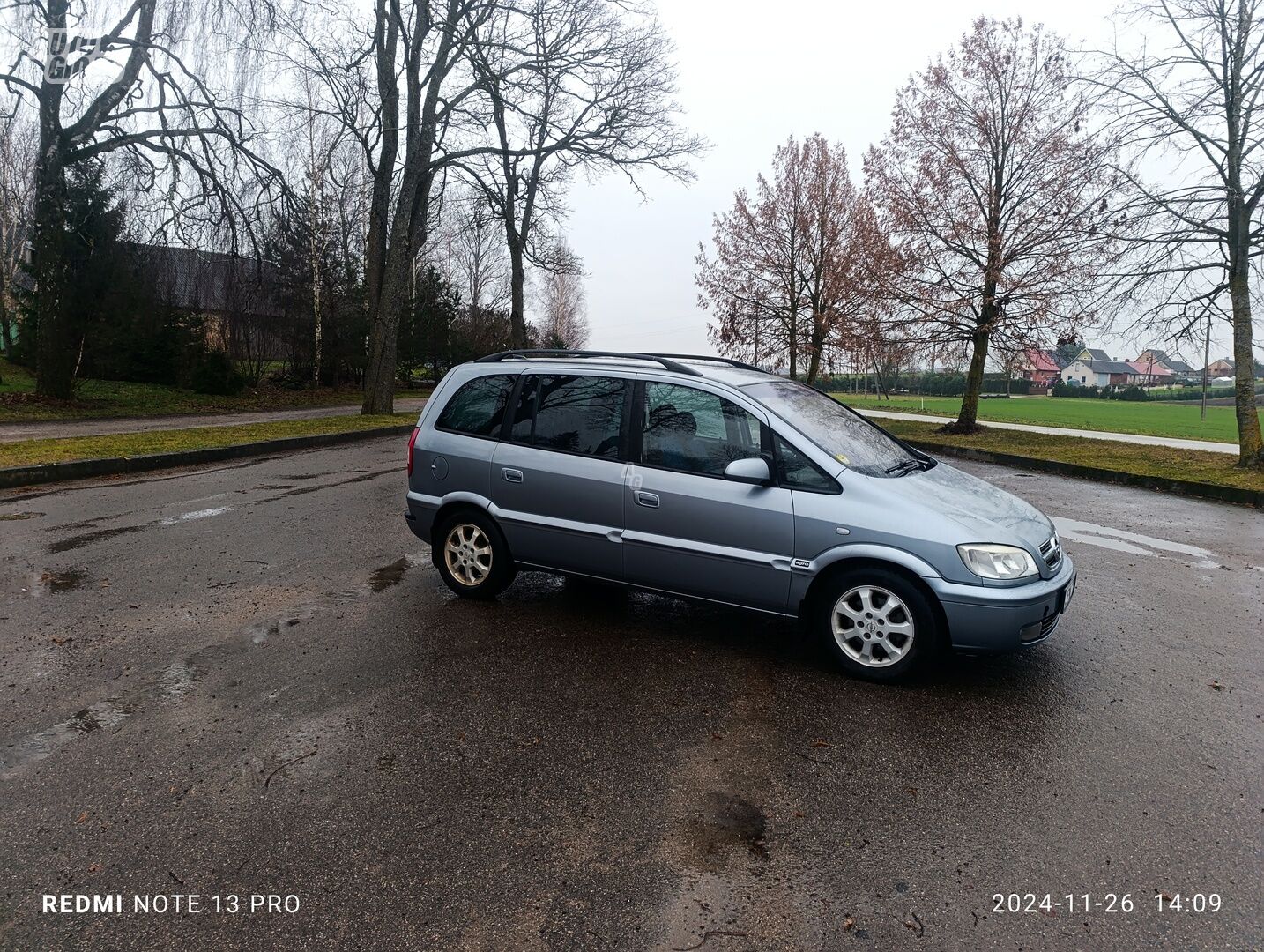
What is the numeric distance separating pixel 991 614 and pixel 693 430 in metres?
1.99

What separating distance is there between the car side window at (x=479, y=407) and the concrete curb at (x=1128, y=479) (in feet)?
37.0

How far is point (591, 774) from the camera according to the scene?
10.6 feet

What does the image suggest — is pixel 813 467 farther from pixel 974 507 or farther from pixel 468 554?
pixel 468 554

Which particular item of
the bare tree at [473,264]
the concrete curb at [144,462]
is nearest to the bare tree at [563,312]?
the bare tree at [473,264]

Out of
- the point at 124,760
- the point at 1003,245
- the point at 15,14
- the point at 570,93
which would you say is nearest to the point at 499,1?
the point at 570,93

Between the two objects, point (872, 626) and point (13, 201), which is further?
point (13, 201)

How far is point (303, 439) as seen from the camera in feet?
51.6

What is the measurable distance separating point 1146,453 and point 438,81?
1989cm

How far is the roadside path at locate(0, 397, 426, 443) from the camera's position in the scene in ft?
51.8

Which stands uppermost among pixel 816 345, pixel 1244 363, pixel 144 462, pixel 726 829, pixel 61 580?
pixel 816 345

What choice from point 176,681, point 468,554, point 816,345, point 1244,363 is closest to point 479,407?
point 468,554

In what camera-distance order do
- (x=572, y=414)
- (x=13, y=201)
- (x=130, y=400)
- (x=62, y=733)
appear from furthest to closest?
1. (x=13, y=201)
2. (x=130, y=400)
3. (x=572, y=414)
4. (x=62, y=733)

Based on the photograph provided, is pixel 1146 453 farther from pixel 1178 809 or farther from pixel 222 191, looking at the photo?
pixel 222 191

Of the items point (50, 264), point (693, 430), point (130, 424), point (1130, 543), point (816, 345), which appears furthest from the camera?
point (816, 345)
